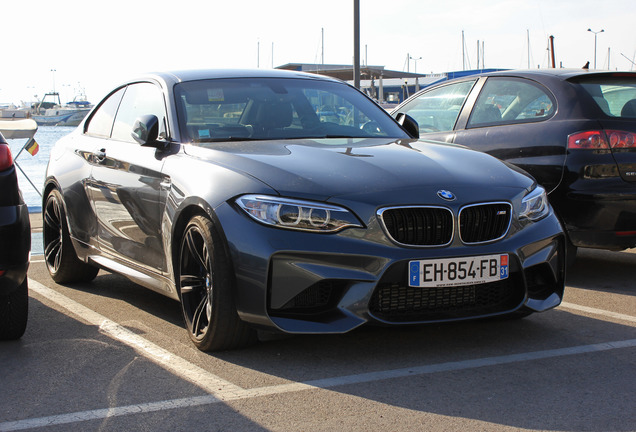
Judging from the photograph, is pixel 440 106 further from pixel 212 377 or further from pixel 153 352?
pixel 212 377

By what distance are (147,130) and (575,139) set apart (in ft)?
10.0

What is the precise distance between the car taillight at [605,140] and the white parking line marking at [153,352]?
3.38 m

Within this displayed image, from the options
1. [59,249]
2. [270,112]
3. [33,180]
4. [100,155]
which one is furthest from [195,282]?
[33,180]

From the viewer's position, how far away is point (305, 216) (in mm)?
4109

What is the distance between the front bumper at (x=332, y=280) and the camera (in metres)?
4.06

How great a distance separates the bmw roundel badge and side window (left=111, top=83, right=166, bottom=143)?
6.16 ft

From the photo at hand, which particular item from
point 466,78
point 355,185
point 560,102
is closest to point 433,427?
point 355,185

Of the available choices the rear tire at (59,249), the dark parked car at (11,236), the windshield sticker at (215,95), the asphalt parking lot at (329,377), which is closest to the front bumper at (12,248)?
the dark parked car at (11,236)

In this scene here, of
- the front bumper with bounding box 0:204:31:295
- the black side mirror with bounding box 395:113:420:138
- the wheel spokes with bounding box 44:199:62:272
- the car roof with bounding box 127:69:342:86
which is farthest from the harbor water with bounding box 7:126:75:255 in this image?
the black side mirror with bounding box 395:113:420:138

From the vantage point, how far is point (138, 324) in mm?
5254

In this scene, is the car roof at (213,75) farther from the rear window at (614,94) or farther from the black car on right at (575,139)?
the rear window at (614,94)

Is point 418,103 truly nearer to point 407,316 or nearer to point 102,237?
point 102,237

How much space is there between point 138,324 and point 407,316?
1847 mm

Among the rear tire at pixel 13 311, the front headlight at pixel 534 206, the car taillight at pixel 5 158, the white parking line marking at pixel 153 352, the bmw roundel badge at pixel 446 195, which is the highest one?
the car taillight at pixel 5 158
